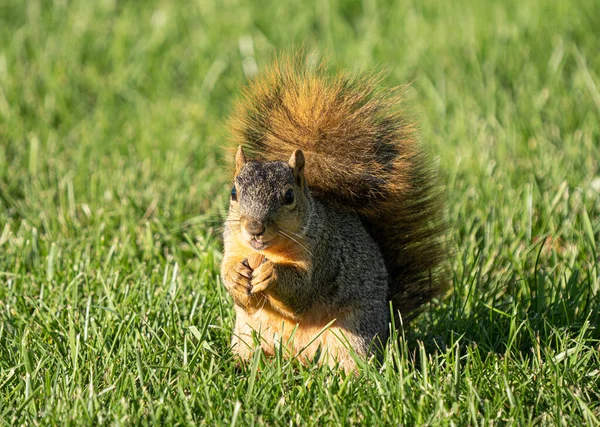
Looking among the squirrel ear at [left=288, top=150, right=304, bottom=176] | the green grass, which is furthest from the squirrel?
the green grass

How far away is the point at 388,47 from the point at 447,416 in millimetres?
3064

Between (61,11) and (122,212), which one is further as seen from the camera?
(61,11)

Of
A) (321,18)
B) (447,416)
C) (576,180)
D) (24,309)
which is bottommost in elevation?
(24,309)

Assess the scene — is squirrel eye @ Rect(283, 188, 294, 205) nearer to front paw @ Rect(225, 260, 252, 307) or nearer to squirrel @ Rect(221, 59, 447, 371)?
squirrel @ Rect(221, 59, 447, 371)

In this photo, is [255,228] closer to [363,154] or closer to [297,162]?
[297,162]

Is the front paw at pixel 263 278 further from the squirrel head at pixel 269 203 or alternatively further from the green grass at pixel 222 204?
the green grass at pixel 222 204

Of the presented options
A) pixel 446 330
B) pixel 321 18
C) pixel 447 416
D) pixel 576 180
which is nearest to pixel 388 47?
pixel 321 18

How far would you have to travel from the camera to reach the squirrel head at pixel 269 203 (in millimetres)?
2248

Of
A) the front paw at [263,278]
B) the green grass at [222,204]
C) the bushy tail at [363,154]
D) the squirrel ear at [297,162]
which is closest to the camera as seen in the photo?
the green grass at [222,204]

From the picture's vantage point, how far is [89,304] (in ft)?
8.33

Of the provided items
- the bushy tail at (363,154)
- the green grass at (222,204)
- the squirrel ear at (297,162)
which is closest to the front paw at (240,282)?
the green grass at (222,204)

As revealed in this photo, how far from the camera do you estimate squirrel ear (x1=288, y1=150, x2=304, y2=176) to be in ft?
7.84

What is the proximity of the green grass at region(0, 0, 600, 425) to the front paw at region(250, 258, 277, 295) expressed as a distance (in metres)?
0.19

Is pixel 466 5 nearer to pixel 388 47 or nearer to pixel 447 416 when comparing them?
pixel 388 47
